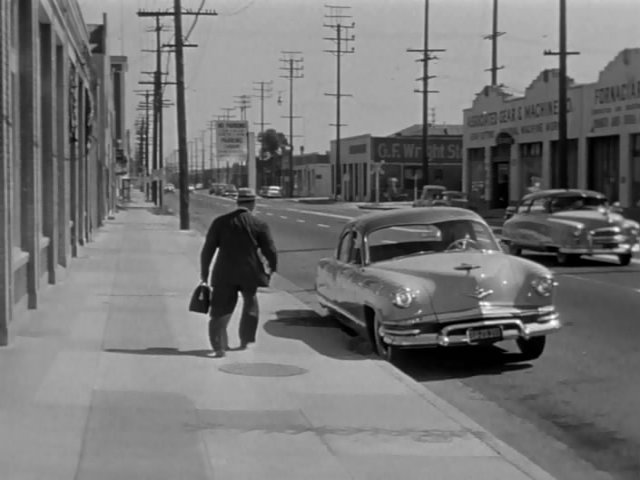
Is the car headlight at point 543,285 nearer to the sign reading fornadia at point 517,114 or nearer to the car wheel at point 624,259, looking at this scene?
the car wheel at point 624,259

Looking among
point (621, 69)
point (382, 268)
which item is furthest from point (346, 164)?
point (382, 268)

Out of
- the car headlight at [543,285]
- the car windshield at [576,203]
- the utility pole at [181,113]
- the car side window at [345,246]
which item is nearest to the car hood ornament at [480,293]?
the car headlight at [543,285]

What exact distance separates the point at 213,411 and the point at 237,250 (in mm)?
2886

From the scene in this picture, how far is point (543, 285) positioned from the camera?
11125 mm

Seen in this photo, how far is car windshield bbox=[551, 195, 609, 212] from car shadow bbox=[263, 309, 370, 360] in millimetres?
10010

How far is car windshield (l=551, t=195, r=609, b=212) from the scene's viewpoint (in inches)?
944

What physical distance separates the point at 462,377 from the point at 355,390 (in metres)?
1.85

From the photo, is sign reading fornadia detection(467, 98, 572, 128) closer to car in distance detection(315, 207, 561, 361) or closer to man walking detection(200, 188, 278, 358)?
car in distance detection(315, 207, 561, 361)

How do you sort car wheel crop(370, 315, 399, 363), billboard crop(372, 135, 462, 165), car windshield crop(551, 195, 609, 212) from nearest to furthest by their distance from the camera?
1. car wheel crop(370, 315, 399, 363)
2. car windshield crop(551, 195, 609, 212)
3. billboard crop(372, 135, 462, 165)

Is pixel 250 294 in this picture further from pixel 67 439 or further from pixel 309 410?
pixel 67 439

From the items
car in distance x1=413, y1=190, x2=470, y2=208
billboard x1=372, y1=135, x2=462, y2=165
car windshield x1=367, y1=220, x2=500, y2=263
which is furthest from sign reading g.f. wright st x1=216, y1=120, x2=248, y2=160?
billboard x1=372, y1=135, x2=462, y2=165

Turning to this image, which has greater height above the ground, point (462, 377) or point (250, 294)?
point (250, 294)

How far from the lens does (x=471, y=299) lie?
10766 millimetres

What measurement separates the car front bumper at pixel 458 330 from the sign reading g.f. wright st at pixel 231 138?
39760mm
